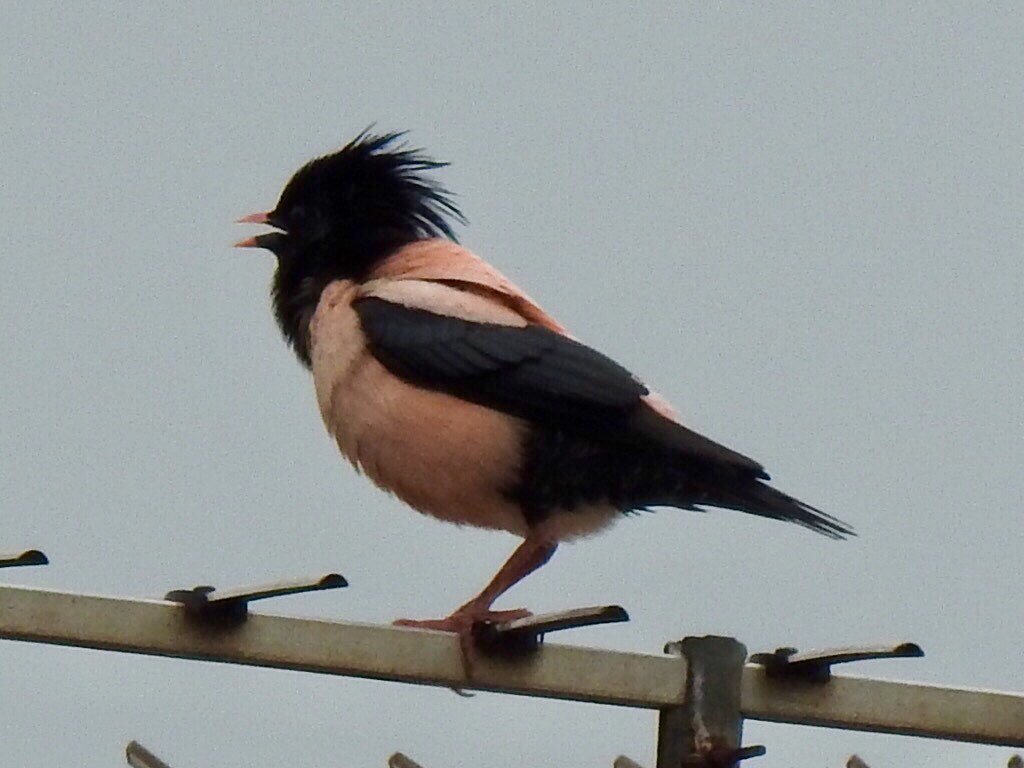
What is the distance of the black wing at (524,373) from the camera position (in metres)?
6.51

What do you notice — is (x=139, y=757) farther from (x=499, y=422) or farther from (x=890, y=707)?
(x=499, y=422)

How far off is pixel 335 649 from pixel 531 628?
374 millimetres

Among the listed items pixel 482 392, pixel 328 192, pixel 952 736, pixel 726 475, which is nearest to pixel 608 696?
pixel 952 736

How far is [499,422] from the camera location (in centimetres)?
668

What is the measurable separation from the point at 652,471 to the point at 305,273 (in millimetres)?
1734

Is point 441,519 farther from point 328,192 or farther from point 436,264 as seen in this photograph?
point 328,192

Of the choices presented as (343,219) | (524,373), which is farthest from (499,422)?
(343,219)

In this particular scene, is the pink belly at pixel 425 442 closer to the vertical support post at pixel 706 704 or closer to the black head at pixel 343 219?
the black head at pixel 343 219

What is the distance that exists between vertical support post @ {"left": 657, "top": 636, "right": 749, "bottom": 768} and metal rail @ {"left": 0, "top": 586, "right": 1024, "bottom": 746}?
0.02m

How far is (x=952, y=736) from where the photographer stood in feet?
13.8

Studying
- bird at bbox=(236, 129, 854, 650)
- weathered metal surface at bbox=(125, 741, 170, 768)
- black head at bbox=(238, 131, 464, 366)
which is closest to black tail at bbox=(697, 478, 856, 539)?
bird at bbox=(236, 129, 854, 650)

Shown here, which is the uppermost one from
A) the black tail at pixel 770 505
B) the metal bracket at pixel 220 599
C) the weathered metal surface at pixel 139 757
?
the black tail at pixel 770 505

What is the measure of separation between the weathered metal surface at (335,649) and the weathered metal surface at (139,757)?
0.83 feet

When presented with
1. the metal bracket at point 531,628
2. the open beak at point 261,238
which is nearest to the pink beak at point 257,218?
the open beak at point 261,238
